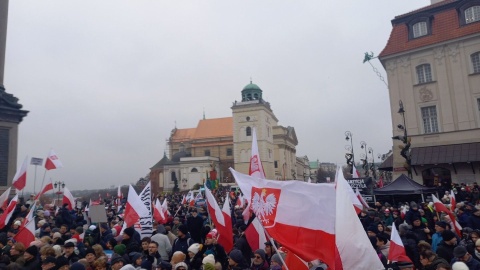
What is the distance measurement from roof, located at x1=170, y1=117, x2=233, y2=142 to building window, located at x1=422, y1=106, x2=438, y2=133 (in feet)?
231

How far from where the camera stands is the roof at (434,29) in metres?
26.6

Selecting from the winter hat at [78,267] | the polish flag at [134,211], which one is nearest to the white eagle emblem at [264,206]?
the winter hat at [78,267]

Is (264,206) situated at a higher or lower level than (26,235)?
higher

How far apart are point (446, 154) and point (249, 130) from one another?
58419mm

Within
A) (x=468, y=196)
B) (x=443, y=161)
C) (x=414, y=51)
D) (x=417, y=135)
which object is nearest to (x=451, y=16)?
(x=414, y=51)

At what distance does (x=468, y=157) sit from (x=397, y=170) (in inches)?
191

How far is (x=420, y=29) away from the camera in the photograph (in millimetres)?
28344

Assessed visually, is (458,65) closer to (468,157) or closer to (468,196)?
(468,157)

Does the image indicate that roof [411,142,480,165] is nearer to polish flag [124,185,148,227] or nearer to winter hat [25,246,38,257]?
polish flag [124,185,148,227]

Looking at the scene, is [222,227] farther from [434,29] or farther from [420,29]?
[420,29]

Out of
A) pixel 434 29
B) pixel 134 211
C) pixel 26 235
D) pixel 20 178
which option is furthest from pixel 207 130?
pixel 26 235

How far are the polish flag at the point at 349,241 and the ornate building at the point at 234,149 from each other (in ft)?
223

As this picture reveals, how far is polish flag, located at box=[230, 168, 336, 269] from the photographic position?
5242 mm

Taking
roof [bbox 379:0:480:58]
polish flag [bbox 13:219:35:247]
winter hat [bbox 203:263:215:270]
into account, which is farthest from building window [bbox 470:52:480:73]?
polish flag [bbox 13:219:35:247]
